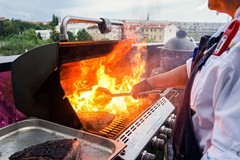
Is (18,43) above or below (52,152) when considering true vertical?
above

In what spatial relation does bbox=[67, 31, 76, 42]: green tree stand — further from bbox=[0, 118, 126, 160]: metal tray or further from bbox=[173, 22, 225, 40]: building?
bbox=[173, 22, 225, 40]: building

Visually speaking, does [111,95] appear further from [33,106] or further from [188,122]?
[188,122]

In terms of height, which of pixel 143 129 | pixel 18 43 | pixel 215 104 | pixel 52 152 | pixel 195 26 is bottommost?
pixel 143 129

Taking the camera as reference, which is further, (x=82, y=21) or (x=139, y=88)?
(x=139, y=88)

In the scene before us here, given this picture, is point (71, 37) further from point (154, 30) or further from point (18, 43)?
point (154, 30)

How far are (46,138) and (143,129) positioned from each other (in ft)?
2.23

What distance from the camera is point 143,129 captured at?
1592 mm

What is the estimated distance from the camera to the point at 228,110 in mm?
807

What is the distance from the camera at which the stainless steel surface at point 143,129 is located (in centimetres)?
134

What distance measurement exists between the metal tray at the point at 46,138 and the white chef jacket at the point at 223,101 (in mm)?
460

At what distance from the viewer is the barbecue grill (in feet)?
4.30

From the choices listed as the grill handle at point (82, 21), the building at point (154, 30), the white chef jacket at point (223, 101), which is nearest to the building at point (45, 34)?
the grill handle at point (82, 21)

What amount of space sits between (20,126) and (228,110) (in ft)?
3.82

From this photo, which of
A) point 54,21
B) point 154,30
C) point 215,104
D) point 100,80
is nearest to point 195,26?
point 154,30
